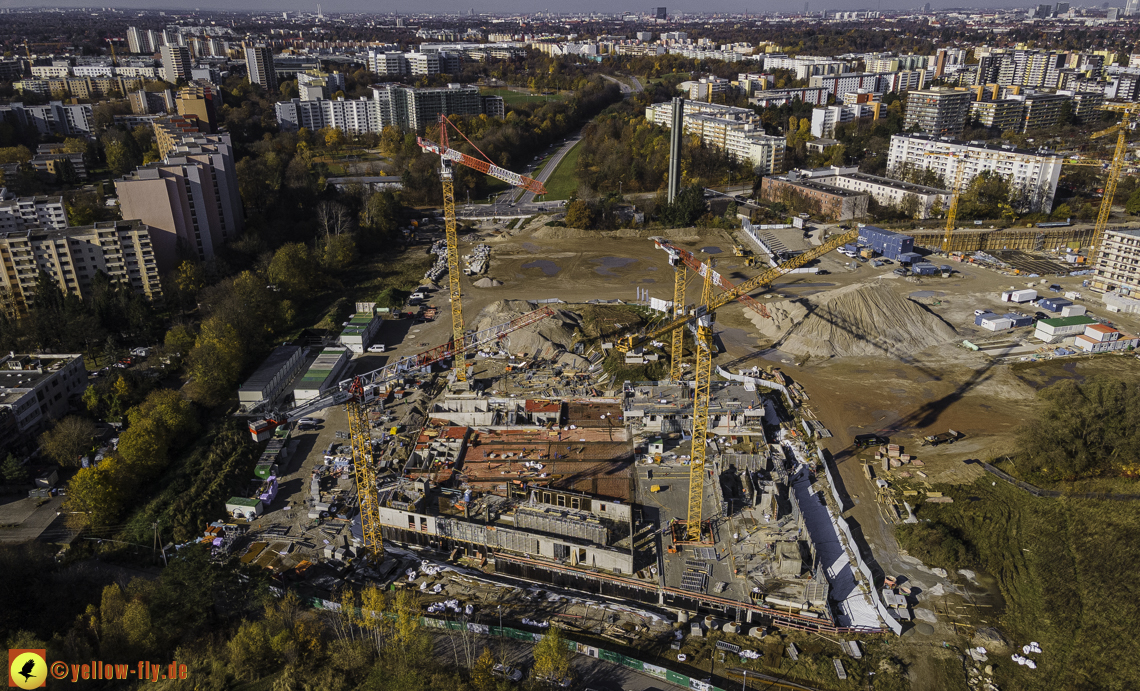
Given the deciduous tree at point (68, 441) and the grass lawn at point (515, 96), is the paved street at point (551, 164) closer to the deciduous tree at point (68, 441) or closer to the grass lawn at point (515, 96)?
the grass lawn at point (515, 96)

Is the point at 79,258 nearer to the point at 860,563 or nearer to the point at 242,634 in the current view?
the point at 242,634

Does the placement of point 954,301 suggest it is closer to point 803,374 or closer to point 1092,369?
point 1092,369

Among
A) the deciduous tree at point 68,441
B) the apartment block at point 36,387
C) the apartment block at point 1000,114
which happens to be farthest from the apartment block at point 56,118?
the apartment block at point 1000,114

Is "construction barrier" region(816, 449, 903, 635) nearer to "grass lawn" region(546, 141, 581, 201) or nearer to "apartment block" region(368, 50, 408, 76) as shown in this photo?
"grass lawn" region(546, 141, 581, 201)

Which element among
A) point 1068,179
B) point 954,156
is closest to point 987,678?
point 954,156

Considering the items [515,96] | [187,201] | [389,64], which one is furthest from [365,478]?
[389,64]

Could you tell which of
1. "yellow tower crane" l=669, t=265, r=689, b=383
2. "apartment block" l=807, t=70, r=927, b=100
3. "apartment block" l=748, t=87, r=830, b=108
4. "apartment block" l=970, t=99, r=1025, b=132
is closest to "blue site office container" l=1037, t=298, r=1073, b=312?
"yellow tower crane" l=669, t=265, r=689, b=383

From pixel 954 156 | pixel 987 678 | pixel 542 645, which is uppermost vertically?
pixel 954 156
